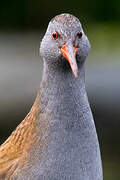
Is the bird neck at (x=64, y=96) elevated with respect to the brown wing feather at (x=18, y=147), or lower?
elevated

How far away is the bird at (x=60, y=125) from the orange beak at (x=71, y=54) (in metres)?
0.08

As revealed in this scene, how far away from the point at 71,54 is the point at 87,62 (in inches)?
255

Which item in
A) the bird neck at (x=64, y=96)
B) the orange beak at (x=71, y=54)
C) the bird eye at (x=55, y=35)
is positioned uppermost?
the bird eye at (x=55, y=35)

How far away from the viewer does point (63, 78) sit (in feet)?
17.3

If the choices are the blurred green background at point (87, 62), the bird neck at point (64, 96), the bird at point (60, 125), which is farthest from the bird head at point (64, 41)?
the blurred green background at point (87, 62)

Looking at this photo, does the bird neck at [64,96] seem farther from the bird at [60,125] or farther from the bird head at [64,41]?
the bird head at [64,41]

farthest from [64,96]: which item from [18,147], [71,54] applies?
Result: [18,147]

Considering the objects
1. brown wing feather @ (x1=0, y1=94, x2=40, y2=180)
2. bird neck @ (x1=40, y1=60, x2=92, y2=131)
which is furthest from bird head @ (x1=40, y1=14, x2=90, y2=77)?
brown wing feather @ (x1=0, y1=94, x2=40, y2=180)

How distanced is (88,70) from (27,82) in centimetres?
110

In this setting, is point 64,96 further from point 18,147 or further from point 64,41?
point 18,147

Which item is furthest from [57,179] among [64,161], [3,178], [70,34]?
[70,34]

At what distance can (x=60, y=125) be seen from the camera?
5.29 m

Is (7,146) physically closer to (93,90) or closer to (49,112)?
(49,112)

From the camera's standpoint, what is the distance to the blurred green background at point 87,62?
10055mm
